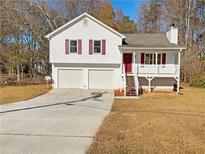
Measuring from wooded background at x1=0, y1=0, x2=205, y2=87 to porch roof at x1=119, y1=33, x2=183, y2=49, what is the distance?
19.4ft

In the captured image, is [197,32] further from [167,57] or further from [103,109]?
[103,109]

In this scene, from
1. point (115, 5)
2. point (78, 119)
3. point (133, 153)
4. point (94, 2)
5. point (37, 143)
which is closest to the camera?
point (133, 153)

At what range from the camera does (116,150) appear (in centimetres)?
608

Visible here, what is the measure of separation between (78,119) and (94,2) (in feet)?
103

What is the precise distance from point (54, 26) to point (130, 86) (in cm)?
1603

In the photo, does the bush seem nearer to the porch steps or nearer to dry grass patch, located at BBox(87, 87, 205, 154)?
the porch steps

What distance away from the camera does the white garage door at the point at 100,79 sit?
21734mm

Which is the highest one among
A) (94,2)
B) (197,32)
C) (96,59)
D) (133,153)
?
(94,2)

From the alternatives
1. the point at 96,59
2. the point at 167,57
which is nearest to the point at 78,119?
the point at 96,59

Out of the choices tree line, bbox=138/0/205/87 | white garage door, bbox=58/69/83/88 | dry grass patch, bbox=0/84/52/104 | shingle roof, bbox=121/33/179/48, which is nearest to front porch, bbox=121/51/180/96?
shingle roof, bbox=121/33/179/48

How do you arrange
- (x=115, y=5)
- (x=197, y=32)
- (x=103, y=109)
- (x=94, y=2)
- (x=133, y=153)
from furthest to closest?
1. (x=115, y=5)
2. (x=94, y=2)
3. (x=197, y=32)
4. (x=103, y=109)
5. (x=133, y=153)

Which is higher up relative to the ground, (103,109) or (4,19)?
(4,19)

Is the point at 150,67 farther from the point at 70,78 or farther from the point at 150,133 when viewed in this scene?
the point at 150,133

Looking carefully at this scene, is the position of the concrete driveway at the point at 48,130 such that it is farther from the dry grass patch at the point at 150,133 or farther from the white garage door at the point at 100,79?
the white garage door at the point at 100,79
